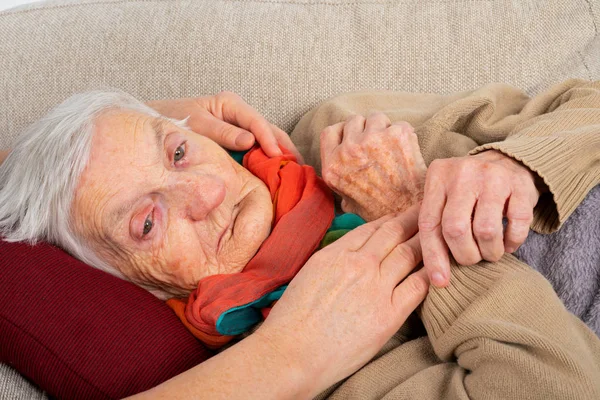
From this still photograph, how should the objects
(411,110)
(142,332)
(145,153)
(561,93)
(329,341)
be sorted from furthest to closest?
(411,110) < (561,93) < (145,153) < (142,332) < (329,341)

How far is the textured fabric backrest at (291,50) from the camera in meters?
1.76

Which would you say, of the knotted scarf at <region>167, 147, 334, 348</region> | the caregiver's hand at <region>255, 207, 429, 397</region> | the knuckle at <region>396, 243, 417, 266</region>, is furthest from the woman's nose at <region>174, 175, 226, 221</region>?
the knuckle at <region>396, 243, 417, 266</region>

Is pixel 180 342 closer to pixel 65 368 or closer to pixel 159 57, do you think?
pixel 65 368

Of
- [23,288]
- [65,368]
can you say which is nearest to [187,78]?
[23,288]

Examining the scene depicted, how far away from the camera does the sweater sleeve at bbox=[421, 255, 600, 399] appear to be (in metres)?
0.92

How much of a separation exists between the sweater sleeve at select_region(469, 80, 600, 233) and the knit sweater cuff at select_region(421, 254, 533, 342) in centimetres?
13

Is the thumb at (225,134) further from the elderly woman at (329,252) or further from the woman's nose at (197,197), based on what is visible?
the woman's nose at (197,197)

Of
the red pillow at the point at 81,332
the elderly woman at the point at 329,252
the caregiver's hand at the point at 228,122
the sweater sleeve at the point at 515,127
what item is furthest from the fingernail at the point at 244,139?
the red pillow at the point at 81,332

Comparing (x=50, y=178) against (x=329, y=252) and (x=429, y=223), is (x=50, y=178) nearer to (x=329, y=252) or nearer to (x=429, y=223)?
(x=329, y=252)

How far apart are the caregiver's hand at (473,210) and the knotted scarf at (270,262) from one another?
289 mm

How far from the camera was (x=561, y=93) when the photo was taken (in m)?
1.48

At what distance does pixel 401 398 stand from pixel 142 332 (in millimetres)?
464

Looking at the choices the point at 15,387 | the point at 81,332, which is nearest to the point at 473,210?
the point at 81,332

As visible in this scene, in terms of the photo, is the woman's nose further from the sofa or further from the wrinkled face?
the sofa
